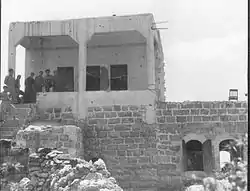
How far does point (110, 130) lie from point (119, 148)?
568mm

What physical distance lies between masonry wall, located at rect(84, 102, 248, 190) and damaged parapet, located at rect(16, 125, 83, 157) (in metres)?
1.01

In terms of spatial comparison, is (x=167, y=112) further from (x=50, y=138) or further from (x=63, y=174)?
(x=63, y=174)

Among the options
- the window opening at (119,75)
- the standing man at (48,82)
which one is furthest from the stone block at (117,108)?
the window opening at (119,75)

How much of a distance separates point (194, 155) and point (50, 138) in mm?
5228

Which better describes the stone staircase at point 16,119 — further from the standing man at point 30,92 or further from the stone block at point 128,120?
the stone block at point 128,120

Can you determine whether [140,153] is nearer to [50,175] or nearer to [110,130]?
[110,130]

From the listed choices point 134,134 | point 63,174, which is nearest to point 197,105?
point 134,134

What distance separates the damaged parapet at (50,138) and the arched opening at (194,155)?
4248 millimetres

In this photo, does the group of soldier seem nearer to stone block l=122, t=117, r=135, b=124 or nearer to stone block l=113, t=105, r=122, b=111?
stone block l=113, t=105, r=122, b=111

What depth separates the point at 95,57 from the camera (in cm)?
1845

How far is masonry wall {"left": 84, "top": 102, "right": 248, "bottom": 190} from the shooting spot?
14.1 meters

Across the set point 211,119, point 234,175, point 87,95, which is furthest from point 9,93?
point 234,175

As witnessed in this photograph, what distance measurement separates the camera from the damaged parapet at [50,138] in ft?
43.4

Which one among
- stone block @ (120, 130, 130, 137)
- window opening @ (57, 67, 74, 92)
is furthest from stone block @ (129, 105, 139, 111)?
window opening @ (57, 67, 74, 92)
